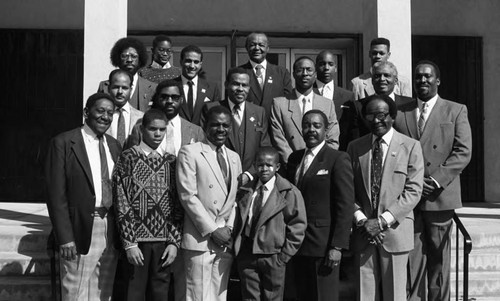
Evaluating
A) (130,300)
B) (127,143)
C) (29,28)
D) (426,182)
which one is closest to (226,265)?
(130,300)

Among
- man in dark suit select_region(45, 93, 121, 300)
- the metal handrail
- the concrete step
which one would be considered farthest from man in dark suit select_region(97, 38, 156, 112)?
the metal handrail

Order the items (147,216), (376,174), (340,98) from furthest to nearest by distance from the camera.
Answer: (340,98) → (376,174) → (147,216)

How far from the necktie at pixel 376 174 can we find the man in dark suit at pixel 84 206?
2.30 metres

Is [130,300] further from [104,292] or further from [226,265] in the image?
[226,265]

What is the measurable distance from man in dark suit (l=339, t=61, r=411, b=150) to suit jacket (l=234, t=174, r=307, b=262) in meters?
1.51

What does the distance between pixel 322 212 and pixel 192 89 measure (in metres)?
2.12

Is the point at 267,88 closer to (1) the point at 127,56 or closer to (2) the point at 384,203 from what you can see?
(1) the point at 127,56

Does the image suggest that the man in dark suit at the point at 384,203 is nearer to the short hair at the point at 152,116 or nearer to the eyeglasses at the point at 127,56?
the short hair at the point at 152,116

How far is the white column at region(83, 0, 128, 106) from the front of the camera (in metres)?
9.12

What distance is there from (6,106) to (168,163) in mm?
7404

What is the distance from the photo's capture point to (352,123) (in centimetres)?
765

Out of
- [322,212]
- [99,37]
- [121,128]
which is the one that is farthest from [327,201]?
[99,37]

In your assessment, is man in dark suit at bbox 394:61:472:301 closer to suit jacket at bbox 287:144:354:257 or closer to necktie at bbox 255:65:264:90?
suit jacket at bbox 287:144:354:257

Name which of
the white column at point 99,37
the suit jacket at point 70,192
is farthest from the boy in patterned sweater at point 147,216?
the white column at point 99,37
